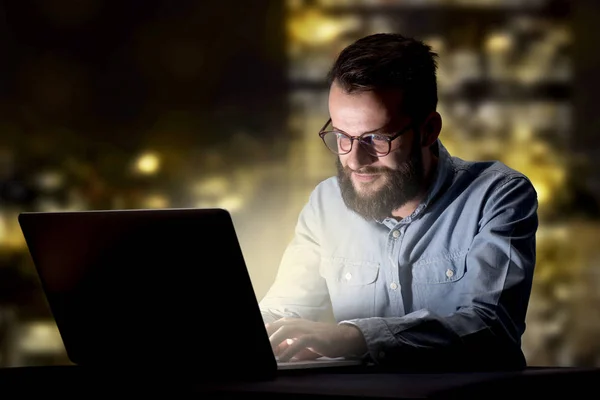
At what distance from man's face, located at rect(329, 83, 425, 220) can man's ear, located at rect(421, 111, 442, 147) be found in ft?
0.08

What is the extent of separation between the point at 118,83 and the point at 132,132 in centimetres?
20

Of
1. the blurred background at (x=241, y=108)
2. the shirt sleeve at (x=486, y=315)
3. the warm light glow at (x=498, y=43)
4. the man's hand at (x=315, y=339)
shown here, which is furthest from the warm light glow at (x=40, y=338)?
the man's hand at (x=315, y=339)

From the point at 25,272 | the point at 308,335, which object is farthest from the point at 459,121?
the point at 308,335

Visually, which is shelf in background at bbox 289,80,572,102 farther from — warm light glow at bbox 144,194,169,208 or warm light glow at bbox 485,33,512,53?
warm light glow at bbox 144,194,169,208

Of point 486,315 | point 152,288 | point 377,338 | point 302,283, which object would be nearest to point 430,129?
point 302,283

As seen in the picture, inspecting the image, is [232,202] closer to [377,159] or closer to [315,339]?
[377,159]

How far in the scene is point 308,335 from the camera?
1.24 metres

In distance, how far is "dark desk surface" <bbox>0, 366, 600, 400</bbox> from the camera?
0.97 m

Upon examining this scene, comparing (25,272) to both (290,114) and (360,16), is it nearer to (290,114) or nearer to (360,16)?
(290,114)

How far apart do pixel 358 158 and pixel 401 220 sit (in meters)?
0.16

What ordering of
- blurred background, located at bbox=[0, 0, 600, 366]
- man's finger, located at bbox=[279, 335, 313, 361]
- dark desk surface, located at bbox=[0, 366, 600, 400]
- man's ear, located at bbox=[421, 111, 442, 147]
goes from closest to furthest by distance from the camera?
dark desk surface, located at bbox=[0, 366, 600, 400], man's finger, located at bbox=[279, 335, 313, 361], man's ear, located at bbox=[421, 111, 442, 147], blurred background, located at bbox=[0, 0, 600, 366]

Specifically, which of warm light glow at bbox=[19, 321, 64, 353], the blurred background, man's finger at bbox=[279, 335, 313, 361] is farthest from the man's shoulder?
warm light glow at bbox=[19, 321, 64, 353]

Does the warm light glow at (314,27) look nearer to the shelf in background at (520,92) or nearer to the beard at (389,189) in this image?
the shelf in background at (520,92)

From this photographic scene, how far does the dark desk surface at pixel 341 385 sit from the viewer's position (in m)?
0.97
